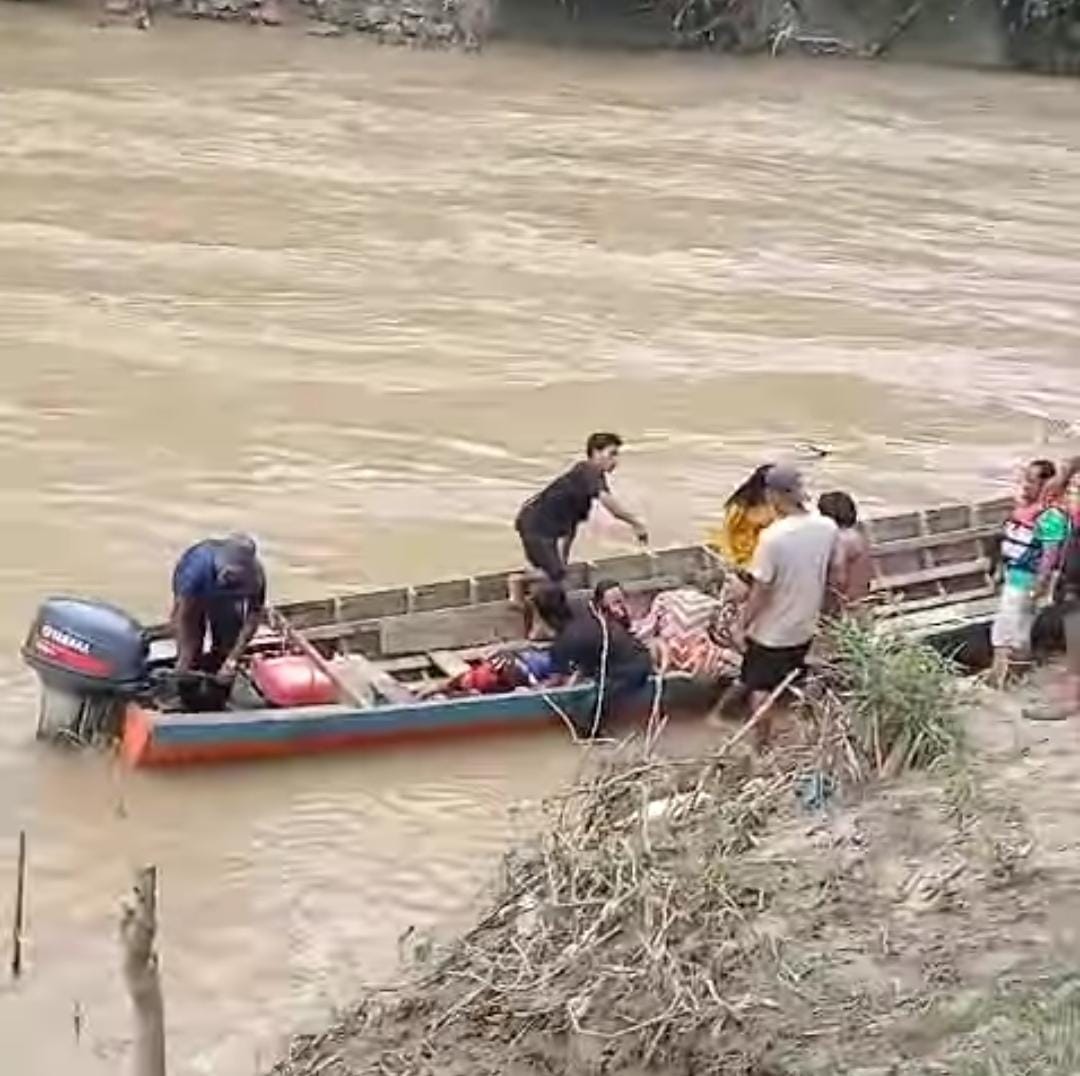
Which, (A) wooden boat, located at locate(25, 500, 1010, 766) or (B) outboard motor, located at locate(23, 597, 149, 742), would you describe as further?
(A) wooden boat, located at locate(25, 500, 1010, 766)

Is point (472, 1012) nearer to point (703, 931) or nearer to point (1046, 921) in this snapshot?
point (703, 931)

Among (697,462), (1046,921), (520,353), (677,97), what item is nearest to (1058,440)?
(697,462)

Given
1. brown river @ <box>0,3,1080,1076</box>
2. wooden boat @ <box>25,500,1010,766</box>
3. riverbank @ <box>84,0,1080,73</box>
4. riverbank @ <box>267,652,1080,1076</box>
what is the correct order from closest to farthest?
riverbank @ <box>267,652,1080,1076</box> < brown river @ <box>0,3,1080,1076</box> < wooden boat @ <box>25,500,1010,766</box> < riverbank @ <box>84,0,1080,73</box>

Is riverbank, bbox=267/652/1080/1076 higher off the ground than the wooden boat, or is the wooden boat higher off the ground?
riverbank, bbox=267/652/1080/1076

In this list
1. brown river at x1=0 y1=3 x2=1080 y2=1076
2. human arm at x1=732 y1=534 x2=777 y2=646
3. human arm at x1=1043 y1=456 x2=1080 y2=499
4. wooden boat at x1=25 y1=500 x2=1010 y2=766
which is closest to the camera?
brown river at x1=0 y1=3 x2=1080 y2=1076

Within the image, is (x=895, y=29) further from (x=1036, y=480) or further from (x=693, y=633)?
(x=693, y=633)

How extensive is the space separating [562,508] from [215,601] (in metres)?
1.99

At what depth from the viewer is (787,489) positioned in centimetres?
1021

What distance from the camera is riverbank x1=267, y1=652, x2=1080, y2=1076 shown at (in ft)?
21.2

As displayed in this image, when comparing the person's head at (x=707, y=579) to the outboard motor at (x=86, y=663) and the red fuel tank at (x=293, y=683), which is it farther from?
the outboard motor at (x=86, y=663)

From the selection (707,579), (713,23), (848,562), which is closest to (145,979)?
(848,562)

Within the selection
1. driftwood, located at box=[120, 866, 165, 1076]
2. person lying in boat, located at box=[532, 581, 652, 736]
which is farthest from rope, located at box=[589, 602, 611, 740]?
driftwood, located at box=[120, 866, 165, 1076]

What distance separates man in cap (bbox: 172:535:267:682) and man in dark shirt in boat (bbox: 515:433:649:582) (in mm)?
1599

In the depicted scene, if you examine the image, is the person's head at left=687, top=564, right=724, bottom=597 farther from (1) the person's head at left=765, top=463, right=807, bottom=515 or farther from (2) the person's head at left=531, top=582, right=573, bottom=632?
(1) the person's head at left=765, top=463, right=807, bottom=515
